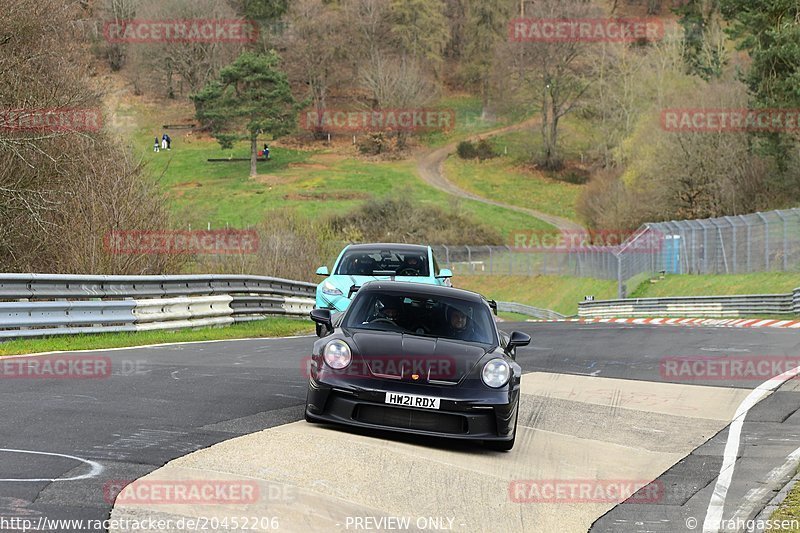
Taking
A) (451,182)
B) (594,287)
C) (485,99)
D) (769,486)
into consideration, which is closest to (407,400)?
(769,486)

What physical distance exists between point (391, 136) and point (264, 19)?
26.9 m

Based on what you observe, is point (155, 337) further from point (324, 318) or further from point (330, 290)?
point (324, 318)

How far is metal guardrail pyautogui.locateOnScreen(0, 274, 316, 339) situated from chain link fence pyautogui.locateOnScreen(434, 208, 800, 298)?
23.3 m

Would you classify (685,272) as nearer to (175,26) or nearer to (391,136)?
(391,136)

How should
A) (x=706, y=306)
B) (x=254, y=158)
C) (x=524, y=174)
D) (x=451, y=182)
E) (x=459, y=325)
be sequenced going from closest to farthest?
(x=459, y=325) < (x=706, y=306) < (x=451, y=182) < (x=254, y=158) < (x=524, y=174)

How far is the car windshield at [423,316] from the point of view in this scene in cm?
1056

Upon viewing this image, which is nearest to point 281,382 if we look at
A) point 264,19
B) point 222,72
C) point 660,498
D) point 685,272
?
point 660,498

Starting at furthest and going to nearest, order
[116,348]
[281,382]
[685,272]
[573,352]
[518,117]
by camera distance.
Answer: [518,117]
[685,272]
[573,352]
[116,348]
[281,382]

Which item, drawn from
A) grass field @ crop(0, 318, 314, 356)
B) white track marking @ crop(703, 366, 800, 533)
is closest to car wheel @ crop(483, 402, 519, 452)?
white track marking @ crop(703, 366, 800, 533)

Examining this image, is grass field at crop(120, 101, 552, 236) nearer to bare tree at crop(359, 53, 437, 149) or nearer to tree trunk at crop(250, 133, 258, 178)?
tree trunk at crop(250, 133, 258, 178)

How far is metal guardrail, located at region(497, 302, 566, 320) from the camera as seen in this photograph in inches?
2167

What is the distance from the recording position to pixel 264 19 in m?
135

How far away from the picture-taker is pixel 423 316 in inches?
426

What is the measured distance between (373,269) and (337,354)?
30.7 ft
